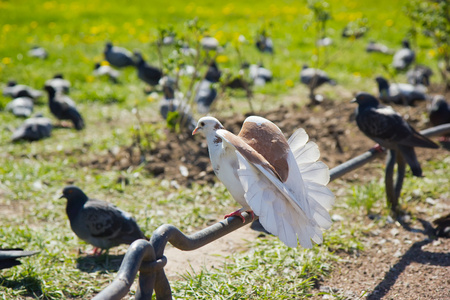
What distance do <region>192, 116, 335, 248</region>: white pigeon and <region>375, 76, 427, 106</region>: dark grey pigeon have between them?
557cm

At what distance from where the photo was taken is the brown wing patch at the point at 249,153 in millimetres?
2463

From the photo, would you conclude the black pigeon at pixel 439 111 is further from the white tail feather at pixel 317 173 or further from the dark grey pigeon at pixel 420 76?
the white tail feather at pixel 317 173

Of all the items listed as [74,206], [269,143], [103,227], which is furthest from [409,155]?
[74,206]

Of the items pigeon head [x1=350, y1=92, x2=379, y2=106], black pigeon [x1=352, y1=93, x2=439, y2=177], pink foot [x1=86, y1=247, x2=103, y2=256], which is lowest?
pink foot [x1=86, y1=247, x2=103, y2=256]

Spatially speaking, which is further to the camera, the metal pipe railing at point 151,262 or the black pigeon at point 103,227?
the black pigeon at point 103,227

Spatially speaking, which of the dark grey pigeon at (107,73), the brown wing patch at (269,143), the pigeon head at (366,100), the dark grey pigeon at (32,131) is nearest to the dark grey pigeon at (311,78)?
the dark grey pigeon at (107,73)

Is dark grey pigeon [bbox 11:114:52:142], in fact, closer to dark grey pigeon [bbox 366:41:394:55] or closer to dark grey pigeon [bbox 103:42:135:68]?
dark grey pigeon [bbox 103:42:135:68]

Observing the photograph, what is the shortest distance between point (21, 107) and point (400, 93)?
6506mm

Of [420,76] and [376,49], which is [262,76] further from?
[376,49]

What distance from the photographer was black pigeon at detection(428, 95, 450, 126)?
21.1 feet

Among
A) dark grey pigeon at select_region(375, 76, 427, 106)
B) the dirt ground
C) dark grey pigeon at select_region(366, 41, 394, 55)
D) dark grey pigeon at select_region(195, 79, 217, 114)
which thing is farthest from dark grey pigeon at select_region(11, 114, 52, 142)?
dark grey pigeon at select_region(366, 41, 394, 55)

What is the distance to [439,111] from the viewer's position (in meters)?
6.51

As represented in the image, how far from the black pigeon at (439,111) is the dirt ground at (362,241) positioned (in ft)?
0.97

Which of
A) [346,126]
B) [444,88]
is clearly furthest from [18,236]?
[444,88]
